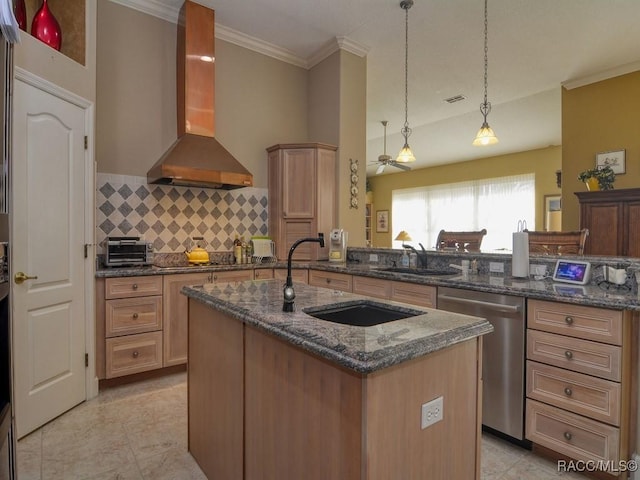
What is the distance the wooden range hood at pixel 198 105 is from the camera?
338 cm

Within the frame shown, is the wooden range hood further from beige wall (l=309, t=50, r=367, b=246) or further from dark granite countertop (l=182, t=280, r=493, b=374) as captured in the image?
dark granite countertop (l=182, t=280, r=493, b=374)

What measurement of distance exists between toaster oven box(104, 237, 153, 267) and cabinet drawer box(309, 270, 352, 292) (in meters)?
1.55

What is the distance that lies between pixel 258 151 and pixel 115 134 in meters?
1.51

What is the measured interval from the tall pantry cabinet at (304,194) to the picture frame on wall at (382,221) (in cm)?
674

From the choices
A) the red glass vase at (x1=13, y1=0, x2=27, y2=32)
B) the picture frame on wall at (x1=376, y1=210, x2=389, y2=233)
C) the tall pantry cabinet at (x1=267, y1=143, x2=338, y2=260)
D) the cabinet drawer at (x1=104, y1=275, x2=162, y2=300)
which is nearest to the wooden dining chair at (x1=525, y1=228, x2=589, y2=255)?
the tall pantry cabinet at (x1=267, y1=143, x2=338, y2=260)

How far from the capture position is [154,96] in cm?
357

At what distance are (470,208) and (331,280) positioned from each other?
20.6 feet

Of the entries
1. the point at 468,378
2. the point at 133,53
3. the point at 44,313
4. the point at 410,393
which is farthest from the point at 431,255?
the point at 133,53

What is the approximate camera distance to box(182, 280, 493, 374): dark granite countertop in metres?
0.96

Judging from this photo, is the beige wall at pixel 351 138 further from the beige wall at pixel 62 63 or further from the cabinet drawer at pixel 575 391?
the cabinet drawer at pixel 575 391

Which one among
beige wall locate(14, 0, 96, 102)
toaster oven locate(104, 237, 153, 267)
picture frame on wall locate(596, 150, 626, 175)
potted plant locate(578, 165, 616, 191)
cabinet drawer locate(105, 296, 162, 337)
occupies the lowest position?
cabinet drawer locate(105, 296, 162, 337)

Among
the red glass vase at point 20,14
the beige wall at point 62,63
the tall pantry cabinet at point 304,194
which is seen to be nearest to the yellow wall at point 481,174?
the tall pantry cabinet at point 304,194

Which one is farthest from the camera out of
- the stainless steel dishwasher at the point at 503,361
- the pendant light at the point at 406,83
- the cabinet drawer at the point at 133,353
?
the pendant light at the point at 406,83

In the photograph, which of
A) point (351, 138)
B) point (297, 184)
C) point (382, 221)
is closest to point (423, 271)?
point (297, 184)
